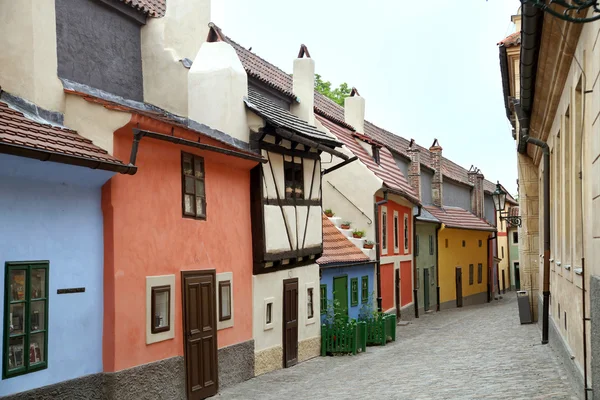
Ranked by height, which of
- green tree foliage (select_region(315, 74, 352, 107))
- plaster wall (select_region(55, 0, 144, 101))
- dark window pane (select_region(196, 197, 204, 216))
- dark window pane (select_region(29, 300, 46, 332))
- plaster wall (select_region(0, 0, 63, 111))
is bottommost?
dark window pane (select_region(29, 300, 46, 332))

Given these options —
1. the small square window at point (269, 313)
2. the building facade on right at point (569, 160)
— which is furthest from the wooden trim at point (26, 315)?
the small square window at point (269, 313)

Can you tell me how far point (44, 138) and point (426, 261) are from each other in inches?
1184

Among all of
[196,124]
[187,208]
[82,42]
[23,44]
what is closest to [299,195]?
[196,124]

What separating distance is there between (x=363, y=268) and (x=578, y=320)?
15650 millimetres

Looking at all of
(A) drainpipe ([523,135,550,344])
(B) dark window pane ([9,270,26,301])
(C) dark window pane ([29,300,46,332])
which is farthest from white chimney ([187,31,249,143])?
(B) dark window pane ([9,270,26,301])

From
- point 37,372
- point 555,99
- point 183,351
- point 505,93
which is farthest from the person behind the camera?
point 505,93

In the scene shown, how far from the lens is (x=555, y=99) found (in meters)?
12.3

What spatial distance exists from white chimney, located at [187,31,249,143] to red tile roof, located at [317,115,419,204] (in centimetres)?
1097

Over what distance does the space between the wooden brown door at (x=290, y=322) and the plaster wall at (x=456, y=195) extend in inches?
1110

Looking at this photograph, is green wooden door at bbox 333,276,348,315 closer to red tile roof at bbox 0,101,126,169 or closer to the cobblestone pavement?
the cobblestone pavement

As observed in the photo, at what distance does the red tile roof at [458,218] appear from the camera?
41.0 metres

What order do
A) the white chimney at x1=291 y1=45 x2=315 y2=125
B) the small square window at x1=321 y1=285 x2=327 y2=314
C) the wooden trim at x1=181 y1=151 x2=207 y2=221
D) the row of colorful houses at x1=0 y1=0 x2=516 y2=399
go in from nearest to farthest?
1. the row of colorful houses at x1=0 y1=0 x2=516 y2=399
2. the wooden trim at x1=181 y1=151 x2=207 y2=221
3. the small square window at x1=321 y1=285 x2=327 y2=314
4. the white chimney at x1=291 y1=45 x2=315 y2=125

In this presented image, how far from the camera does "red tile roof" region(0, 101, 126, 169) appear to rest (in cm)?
884

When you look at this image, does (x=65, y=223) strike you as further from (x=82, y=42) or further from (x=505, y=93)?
(x=505, y=93)
